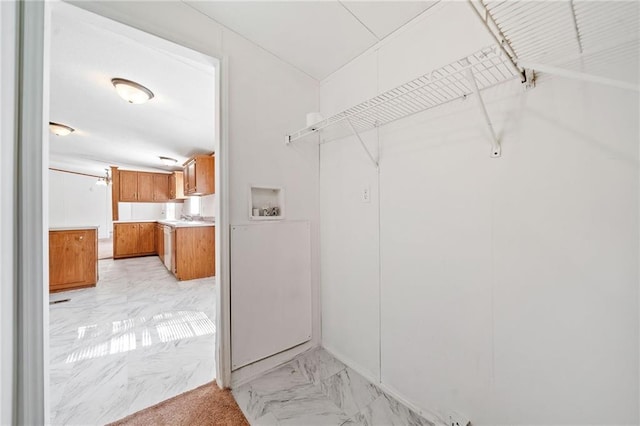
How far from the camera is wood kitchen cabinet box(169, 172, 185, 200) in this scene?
575 cm

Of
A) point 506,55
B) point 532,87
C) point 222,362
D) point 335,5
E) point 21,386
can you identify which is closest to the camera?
point 21,386

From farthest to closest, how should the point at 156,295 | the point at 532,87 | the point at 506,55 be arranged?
the point at 156,295 < the point at 532,87 < the point at 506,55

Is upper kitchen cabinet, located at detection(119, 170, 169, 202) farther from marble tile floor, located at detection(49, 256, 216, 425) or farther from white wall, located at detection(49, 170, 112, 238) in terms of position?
marble tile floor, located at detection(49, 256, 216, 425)

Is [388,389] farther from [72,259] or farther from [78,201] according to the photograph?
[78,201]

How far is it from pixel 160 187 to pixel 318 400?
663 cm

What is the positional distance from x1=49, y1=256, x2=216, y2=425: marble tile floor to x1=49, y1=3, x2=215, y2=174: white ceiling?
2.00 meters

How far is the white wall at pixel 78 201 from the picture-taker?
6.80 meters

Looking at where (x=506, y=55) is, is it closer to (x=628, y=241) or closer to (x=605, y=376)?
(x=628, y=241)

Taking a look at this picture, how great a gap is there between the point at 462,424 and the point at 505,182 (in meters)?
1.15

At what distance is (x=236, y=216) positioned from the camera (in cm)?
155

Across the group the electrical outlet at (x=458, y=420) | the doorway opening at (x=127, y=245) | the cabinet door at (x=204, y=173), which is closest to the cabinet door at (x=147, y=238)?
the doorway opening at (x=127, y=245)

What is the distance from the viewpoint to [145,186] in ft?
19.9

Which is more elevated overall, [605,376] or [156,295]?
[605,376]

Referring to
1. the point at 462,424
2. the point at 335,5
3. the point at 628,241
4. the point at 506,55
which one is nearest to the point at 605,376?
the point at 628,241
